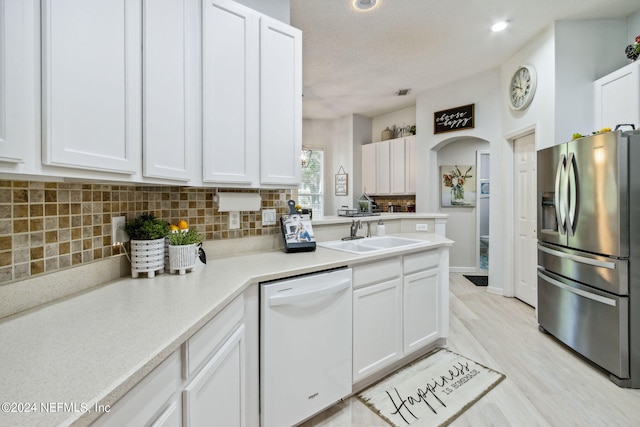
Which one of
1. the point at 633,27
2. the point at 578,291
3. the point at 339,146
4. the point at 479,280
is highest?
Result: the point at 633,27

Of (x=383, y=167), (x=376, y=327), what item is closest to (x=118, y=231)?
(x=376, y=327)

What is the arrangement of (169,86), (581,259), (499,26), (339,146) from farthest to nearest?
(339,146), (499,26), (581,259), (169,86)

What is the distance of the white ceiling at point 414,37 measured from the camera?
2480 mm

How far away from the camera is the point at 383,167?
5.14 meters

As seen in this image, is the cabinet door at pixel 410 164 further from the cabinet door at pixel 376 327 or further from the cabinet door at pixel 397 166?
the cabinet door at pixel 376 327

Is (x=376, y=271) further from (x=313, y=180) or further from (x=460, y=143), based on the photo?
(x=313, y=180)

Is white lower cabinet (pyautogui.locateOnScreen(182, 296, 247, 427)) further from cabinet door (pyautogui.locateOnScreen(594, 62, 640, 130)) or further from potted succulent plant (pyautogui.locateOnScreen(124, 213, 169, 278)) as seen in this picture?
cabinet door (pyautogui.locateOnScreen(594, 62, 640, 130))

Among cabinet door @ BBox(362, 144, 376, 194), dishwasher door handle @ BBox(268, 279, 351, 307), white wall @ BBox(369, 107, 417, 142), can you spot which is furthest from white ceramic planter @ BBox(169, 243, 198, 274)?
white wall @ BBox(369, 107, 417, 142)

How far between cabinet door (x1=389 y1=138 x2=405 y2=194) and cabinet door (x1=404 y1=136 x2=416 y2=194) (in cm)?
6

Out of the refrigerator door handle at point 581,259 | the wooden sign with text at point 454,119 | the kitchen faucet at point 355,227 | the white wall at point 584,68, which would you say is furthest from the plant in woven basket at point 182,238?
the wooden sign with text at point 454,119

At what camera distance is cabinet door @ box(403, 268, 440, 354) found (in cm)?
207

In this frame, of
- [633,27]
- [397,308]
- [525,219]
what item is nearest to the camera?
[397,308]

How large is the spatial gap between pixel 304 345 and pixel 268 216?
0.91m

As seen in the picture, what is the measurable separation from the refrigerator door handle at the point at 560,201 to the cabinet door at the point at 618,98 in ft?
1.76
